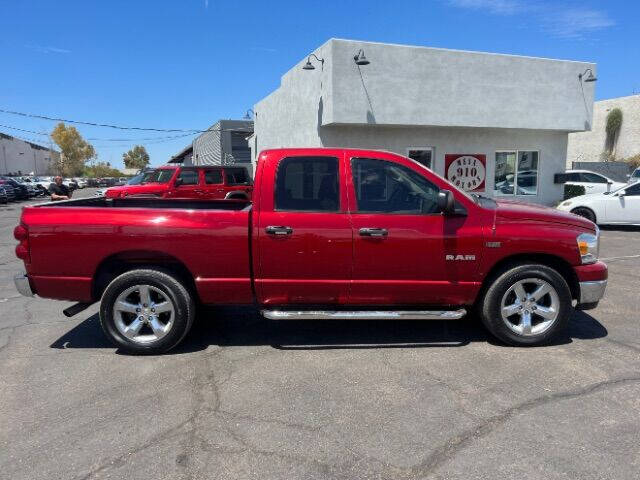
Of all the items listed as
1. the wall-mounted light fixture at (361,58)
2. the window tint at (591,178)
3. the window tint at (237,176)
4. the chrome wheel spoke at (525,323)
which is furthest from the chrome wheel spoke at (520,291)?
the window tint at (591,178)

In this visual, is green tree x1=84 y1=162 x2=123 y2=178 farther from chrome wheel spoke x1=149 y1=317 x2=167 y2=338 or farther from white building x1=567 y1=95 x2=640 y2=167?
chrome wheel spoke x1=149 y1=317 x2=167 y2=338

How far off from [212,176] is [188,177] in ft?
2.39

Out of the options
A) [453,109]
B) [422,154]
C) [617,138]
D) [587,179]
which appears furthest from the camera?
[617,138]

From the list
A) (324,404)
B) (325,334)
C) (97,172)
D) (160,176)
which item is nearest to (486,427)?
(324,404)

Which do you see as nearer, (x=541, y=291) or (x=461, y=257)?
(x=461, y=257)

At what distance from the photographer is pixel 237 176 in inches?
559

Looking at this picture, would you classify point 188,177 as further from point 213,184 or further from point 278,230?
point 278,230

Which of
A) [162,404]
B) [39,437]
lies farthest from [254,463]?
[39,437]

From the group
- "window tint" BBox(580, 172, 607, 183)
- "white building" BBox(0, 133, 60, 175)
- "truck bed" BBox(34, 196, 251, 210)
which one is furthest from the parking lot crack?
"white building" BBox(0, 133, 60, 175)

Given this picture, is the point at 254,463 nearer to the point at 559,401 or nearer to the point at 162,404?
the point at 162,404

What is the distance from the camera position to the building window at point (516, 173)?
1595 centimetres

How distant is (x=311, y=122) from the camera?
48.3 ft

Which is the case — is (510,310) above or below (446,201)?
below

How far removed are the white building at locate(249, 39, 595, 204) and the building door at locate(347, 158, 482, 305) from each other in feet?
30.1
